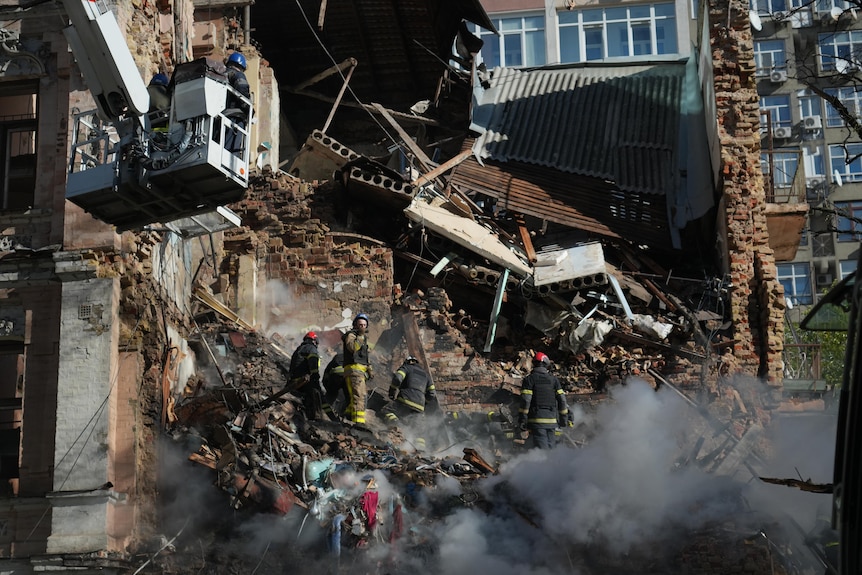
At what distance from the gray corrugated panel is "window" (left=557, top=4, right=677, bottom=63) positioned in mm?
3041

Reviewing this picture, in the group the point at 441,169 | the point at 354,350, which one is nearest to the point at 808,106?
the point at 441,169

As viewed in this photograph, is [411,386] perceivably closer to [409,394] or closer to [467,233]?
[409,394]

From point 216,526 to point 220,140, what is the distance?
4.80 meters

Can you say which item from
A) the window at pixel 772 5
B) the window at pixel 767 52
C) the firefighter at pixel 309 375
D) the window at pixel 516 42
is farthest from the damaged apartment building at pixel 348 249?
the window at pixel 772 5

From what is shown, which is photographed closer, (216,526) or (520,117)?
(216,526)

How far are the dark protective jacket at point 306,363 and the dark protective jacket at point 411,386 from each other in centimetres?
118

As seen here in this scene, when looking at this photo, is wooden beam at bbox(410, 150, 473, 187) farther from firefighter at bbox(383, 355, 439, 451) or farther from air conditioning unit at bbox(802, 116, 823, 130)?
air conditioning unit at bbox(802, 116, 823, 130)

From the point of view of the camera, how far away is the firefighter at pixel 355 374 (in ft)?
54.2

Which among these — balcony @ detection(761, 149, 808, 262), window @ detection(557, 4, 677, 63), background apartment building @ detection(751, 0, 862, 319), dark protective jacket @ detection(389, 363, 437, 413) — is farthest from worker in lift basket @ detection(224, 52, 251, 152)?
background apartment building @ detection(751, 0, 862, 319)

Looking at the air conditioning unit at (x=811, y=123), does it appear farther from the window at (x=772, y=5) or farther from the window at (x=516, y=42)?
the window at (x=516, y=42)

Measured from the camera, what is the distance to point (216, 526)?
1509 cm

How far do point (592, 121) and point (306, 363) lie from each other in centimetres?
925

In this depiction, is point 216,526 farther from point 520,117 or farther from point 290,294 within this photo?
point 520,117

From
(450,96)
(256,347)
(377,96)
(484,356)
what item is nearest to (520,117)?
(450,96)
